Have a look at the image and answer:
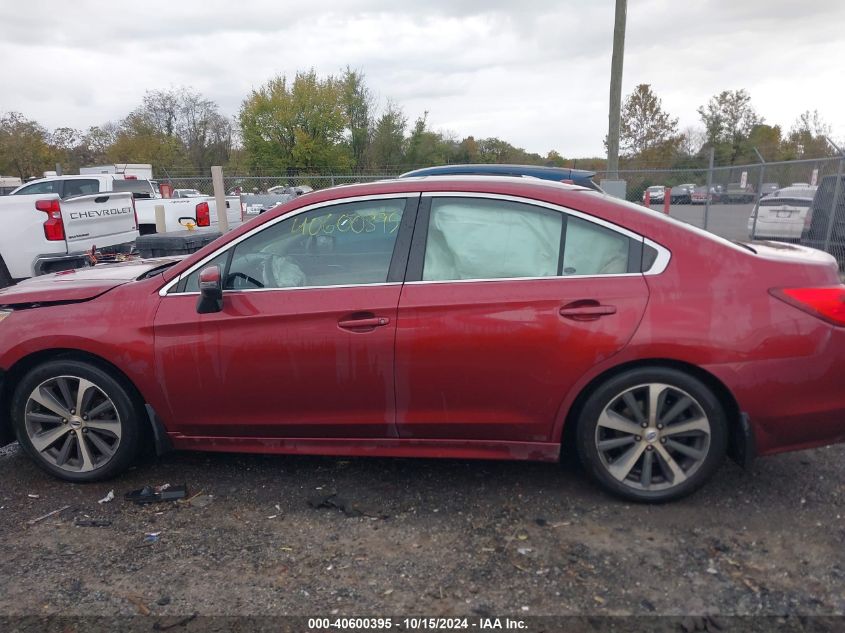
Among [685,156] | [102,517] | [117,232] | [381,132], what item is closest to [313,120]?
[381,132]

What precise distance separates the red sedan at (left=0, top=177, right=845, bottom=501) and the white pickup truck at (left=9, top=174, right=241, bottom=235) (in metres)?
7.04

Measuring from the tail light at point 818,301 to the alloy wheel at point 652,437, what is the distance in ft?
2.15

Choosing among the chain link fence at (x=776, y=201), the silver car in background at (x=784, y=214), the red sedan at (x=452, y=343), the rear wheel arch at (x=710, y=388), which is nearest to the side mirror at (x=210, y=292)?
the red sedan at (x=452, y=343)

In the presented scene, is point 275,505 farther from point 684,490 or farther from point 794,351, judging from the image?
point 794,351

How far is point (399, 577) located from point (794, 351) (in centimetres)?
209

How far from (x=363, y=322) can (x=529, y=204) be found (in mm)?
1040

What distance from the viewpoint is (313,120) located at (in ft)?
133

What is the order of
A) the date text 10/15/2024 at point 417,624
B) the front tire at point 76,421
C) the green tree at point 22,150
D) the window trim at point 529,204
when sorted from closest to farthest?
1. the date text 10/15/2024 at point 417,624
2. the window trim at point 529,204
3. the front tire at point 76,421
4. the green tree at point 22,150

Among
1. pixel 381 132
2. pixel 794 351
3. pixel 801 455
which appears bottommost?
pixel 801 455

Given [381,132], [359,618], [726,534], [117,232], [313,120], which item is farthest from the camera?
[313,120]

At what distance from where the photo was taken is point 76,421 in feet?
12.3

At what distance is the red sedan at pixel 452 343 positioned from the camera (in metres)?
3.23

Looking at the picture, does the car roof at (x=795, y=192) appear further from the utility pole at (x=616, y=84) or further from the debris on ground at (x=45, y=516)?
the debris on ground at (x=45, y=516)

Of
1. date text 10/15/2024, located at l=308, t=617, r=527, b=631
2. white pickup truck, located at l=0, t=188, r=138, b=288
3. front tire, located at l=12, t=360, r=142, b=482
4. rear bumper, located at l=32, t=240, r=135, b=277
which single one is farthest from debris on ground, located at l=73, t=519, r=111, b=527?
white pickup truck, located at l=0, t=188, r=138, b=288
